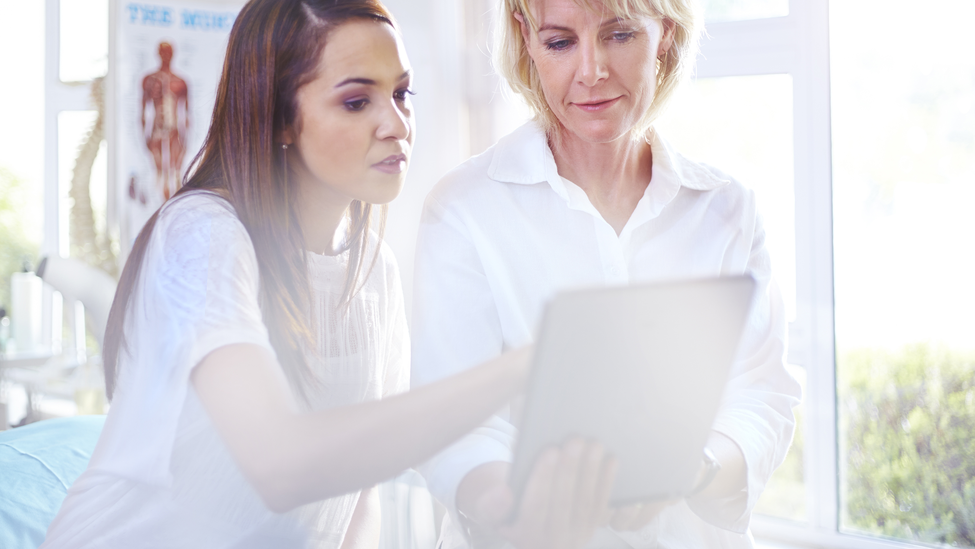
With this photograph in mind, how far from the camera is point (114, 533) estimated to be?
0.64 metres

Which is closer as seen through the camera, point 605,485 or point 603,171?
point 605,485

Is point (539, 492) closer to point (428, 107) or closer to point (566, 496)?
point (566, 496)

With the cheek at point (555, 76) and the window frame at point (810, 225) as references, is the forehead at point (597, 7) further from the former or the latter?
the window frame at point (810, 225)

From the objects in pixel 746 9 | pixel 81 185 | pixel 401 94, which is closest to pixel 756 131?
pixel 746 9

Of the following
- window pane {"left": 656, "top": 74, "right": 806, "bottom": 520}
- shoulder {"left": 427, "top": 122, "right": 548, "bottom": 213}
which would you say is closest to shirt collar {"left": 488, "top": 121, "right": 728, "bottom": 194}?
shoulder {"left": 427, "top": 122, "right": 548, "bottom": 213}

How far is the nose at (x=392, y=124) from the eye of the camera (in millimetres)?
569

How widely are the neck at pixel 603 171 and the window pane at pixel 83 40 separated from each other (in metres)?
1.08

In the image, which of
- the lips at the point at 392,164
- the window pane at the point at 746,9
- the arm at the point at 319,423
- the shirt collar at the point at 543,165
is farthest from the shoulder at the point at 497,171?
the window pane at the point at 746,9

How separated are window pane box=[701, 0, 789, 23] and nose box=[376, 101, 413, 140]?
1130 mm

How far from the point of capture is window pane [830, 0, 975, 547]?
1526 mm

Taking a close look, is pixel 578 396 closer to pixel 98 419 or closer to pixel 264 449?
pixel 264 449

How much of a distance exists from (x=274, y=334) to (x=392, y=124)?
0.20 m

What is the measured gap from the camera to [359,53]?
56 cm

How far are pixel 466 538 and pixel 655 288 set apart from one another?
1.06 feet
